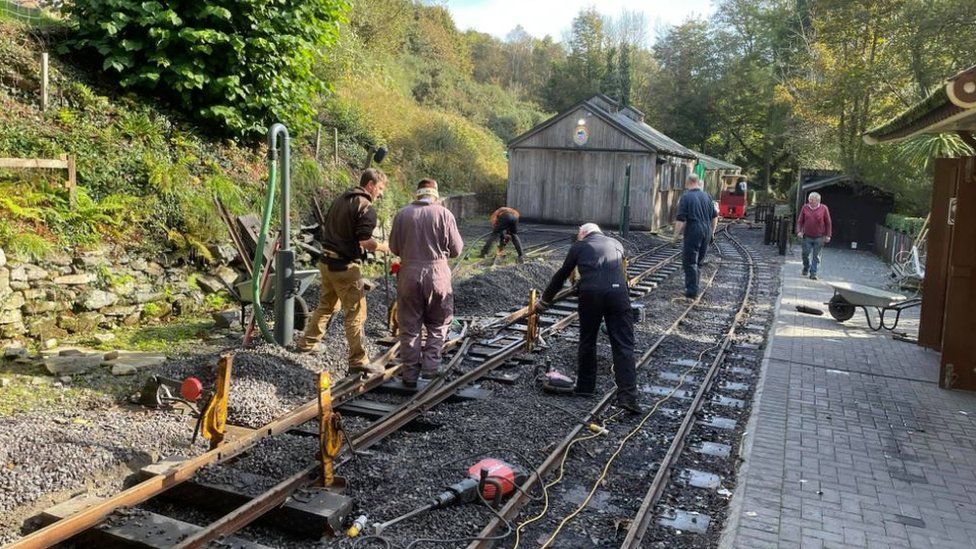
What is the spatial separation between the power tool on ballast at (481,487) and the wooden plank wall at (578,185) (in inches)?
943

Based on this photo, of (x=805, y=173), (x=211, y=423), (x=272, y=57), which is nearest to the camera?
(x=211, y=423)

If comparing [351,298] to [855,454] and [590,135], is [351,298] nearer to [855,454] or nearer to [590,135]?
[855,454]

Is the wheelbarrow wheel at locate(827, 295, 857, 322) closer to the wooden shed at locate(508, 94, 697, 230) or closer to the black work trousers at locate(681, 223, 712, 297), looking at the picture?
the black work trousers at locate(681, 223, 712, 297)

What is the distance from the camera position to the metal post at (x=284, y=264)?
23.1 feet

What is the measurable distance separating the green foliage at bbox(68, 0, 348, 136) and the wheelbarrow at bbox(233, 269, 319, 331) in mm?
4199

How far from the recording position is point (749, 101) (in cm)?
5441

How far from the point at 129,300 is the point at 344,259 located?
372 cm

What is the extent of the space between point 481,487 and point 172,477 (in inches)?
82.2

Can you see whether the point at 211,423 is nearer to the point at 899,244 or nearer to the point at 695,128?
the point at 899,244

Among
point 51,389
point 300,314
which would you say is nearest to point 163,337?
point 300,314

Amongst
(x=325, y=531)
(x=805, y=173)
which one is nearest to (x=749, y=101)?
(x=805, y=173)

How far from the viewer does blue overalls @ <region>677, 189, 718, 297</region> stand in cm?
1325

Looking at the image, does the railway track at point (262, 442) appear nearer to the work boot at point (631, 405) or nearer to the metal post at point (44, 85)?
the work boot at point (631, 405)

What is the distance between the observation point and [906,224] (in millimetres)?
20031
